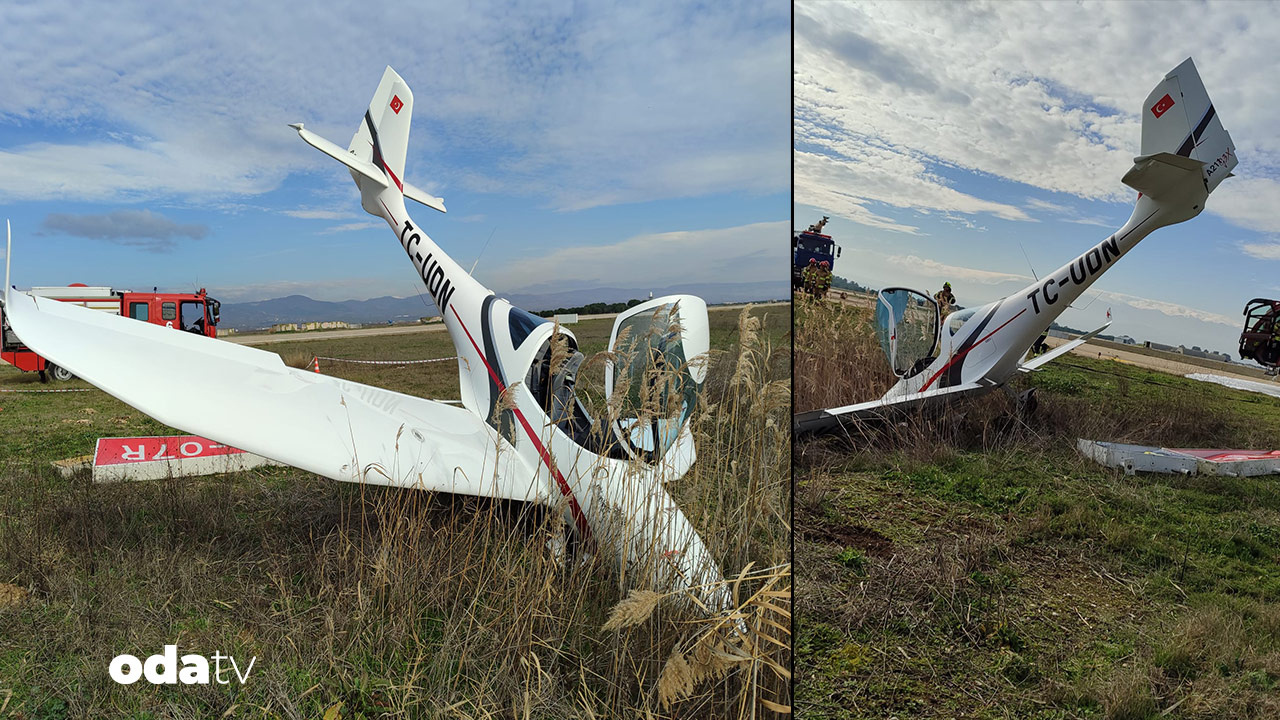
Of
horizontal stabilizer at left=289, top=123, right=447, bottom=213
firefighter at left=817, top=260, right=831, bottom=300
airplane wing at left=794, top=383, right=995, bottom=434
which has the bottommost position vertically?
airplane wing at left=794, top=383, right=995, bottom=434

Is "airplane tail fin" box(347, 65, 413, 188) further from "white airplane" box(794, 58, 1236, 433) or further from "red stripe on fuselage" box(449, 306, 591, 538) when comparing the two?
"white airplane" box(794, 58, 1236, 433)

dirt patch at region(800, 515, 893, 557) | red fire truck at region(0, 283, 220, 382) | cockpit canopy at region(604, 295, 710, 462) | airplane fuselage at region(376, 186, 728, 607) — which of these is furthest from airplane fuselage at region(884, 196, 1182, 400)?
red fire truck at region(0, 283, 220, 382)

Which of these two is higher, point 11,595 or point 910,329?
point 910,329

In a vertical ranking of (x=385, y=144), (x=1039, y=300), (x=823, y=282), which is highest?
(x=385, y=144)

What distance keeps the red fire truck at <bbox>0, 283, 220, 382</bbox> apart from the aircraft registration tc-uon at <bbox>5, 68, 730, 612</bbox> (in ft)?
40.2

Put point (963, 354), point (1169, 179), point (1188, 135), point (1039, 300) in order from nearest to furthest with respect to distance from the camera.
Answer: point (1169, 179) → point (1188, 135) → point (1039, 300) → point (963, 354)

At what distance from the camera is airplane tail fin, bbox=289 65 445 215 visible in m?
8.82

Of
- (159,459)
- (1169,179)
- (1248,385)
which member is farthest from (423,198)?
(1248,385)

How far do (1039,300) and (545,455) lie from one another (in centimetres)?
654

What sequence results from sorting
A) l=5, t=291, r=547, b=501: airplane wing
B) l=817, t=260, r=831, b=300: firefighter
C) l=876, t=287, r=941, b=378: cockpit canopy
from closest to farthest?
l=5, t=291, r=547, b=501: airplane wing, l=876, t=287, r=941, b=378: cockpit canopy, l=817, t=260, r=831, b=300: firefighter

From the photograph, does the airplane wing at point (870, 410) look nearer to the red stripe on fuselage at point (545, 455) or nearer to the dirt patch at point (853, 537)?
the dirt patch at point (853, 537)

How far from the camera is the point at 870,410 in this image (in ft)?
21.5

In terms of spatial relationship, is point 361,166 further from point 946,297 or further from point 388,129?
point 946,297

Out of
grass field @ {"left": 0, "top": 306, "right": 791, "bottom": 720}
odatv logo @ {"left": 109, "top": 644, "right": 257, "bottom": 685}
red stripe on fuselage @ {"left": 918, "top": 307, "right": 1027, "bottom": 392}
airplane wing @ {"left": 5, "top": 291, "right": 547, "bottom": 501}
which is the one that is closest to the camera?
grass field @ {"left": 0, "top": 306, "right": 791, "bottom": 720}
